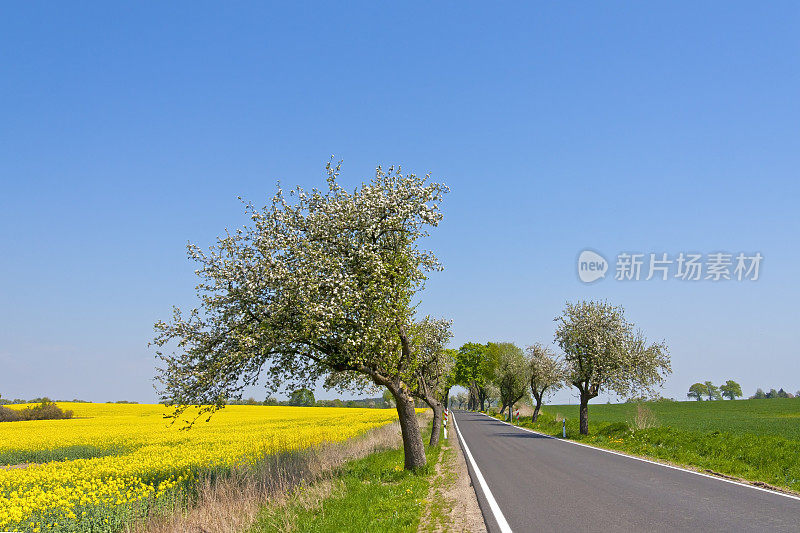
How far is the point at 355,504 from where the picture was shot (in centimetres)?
1159

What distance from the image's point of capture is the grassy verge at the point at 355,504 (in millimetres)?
9844

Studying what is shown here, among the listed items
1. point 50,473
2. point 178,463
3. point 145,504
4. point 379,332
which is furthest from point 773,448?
point 50,473

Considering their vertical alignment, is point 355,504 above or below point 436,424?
above

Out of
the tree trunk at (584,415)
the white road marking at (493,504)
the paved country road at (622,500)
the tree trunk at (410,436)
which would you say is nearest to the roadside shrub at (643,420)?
the tree trunk at (584,415)

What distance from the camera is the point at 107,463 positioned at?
69.6 feet

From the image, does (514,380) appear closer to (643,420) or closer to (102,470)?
(643,420)

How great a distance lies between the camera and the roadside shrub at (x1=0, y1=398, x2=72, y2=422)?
199ft

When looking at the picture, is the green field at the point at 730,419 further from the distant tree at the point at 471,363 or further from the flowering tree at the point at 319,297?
the flowering tree at the point at 319,297

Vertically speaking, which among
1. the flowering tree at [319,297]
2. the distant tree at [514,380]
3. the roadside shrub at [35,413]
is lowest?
the roadside shrub at [35,413]

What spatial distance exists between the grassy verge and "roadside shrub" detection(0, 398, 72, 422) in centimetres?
6218

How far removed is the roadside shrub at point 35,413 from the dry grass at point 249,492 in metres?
56.5

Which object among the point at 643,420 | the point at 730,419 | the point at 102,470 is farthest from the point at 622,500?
the point at 730,419

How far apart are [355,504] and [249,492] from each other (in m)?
3.58

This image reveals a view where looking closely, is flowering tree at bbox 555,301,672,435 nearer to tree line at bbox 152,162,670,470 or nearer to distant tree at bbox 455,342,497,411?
tree line at bbox 152,162,670,470
